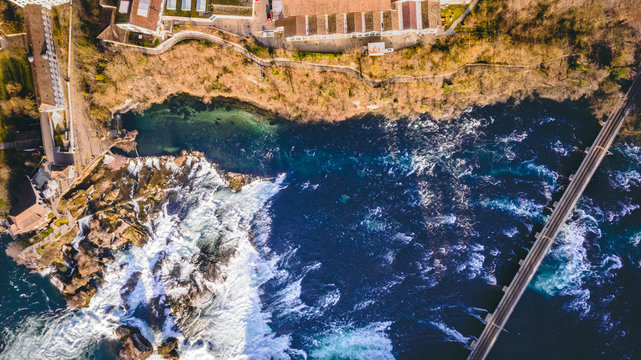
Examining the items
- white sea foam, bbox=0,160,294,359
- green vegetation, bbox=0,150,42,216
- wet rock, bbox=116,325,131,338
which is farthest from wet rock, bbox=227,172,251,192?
green vegetation, bbox=0,150,42,216

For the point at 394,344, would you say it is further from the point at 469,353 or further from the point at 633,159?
the point at 633,159

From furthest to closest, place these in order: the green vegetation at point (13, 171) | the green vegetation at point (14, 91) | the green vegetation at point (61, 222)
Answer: the green vegetation at point (61, 222) < the green vegetation at point (13, 171) < the green vegetation at point (14, 91)

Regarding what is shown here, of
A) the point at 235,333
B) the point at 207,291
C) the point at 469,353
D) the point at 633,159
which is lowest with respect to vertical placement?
the point at 469,353

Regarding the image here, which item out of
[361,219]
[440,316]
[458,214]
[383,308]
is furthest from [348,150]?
[440,316]

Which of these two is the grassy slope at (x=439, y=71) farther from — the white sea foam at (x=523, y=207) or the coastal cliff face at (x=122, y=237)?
the white sea foam at (x=523, y=207)

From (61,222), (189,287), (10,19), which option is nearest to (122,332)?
(189,287)

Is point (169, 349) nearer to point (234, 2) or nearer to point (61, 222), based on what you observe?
point (61, 222)

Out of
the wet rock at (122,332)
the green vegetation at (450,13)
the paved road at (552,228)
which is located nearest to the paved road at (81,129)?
the wet rock at (122,332)
